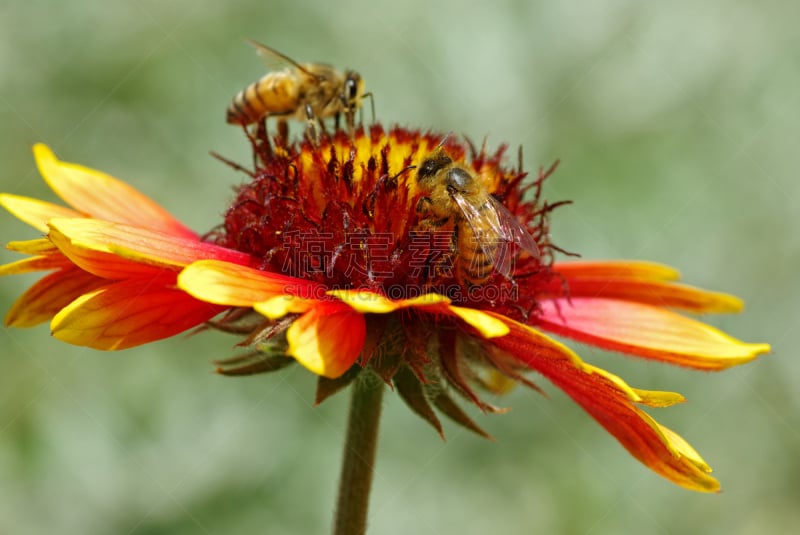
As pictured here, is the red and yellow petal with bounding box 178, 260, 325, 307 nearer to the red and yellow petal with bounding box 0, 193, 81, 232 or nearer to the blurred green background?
the red and yellow petal with bounding box 0, 193, 81, 232

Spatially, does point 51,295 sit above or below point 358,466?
above

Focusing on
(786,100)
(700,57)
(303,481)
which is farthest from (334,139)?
(786,100)

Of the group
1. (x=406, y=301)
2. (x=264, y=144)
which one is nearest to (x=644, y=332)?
(x=406, y=301)

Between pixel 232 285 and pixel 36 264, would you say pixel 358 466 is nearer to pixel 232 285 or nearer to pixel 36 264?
pixel 232 285

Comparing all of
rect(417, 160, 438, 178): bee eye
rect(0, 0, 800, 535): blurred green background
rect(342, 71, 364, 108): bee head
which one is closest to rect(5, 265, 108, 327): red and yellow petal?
rect(417, 160, 438, 178): bee eye

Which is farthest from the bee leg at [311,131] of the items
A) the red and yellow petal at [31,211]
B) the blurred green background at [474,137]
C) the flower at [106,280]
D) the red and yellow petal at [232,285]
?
the blurred green background at [474,137]

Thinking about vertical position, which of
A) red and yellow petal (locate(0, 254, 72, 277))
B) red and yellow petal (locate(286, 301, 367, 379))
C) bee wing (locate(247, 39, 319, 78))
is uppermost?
bee wing (locate(247, 39, 319, 78))

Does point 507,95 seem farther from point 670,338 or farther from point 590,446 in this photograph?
point 670,338
